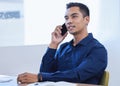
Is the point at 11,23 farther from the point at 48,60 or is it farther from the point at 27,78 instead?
the point at 27,78

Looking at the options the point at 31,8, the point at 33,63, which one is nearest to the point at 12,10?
the point at 31,8

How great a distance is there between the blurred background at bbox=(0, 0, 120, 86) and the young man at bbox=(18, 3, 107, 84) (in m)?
0.86

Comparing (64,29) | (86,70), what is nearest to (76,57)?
(86,70)

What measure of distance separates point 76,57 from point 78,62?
43 millimetres

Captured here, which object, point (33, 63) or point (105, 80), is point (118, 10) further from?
point (105, 80)

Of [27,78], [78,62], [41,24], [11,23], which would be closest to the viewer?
[27,78]

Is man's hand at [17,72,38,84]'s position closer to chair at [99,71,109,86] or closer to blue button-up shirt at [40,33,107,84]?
blue button-up shirt at [40,33,107,84]

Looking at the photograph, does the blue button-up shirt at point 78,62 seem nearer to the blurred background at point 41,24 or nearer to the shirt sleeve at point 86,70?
the shirt sleeve at point 86,70

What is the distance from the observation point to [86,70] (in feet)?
5.59

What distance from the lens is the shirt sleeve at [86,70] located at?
65.8 inches

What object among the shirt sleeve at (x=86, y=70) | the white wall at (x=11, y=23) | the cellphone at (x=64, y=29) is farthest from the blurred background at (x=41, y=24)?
the shirt sleeve at (x=86, y=70)

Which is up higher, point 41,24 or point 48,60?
point 41,24

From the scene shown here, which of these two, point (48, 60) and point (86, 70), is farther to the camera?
point (48, 60)

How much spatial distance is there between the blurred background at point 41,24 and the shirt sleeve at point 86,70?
46.0 inches
